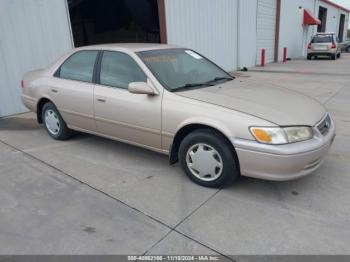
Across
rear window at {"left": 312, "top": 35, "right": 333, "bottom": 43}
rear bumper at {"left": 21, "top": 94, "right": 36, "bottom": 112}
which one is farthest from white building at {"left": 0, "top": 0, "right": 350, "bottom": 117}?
rear window at {"left": 312, "top": 35, "right": 333, "bottom": 43}

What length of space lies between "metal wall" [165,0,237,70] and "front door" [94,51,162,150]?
6.54 meters

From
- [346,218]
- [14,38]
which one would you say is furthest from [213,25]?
[346,218]

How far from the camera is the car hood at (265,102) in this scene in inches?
121

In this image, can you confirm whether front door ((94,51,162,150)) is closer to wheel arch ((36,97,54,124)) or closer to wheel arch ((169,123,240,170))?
wheel arch ((169,123,240,170))

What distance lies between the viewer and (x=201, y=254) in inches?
96.0

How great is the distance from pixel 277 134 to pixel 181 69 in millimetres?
1648

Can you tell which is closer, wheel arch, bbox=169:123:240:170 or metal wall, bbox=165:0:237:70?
wheel arch, bbox=169:123:240:170

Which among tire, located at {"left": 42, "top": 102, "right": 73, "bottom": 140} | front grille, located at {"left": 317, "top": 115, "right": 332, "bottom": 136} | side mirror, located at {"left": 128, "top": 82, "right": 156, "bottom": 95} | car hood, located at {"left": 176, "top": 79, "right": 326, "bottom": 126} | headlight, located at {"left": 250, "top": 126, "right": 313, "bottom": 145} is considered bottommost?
tire, located at {"left": 42, "top": 102, "right": 73, "bottom": 140}

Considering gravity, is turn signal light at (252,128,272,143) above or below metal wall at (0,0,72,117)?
below

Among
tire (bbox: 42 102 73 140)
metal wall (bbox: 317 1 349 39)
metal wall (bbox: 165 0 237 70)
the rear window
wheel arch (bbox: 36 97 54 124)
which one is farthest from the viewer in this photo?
metal wall (bbox: 317 1 349 39)

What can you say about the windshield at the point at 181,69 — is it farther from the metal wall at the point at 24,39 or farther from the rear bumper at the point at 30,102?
the metal wall at the point at 24,39

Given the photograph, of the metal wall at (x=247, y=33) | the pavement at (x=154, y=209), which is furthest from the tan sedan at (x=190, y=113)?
the metal wall at (x=247, y=33)

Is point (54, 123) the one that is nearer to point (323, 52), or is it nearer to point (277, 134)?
point (277, 134)

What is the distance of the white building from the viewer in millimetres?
6789
